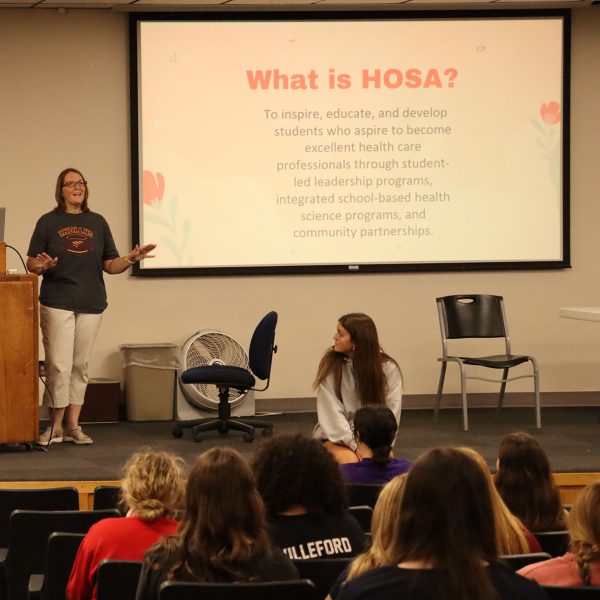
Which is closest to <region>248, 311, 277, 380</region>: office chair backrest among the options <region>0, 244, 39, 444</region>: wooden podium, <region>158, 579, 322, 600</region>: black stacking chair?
<region>0, 244, 39, 444</region>: wooden podium

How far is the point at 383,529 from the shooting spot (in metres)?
2.12

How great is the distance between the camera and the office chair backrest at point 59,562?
10.4 feet

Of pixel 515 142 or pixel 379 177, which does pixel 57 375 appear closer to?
pixel 379 177

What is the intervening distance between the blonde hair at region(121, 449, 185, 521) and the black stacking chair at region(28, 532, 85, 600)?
252mm

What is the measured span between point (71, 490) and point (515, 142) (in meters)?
5.18

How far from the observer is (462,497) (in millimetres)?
1887

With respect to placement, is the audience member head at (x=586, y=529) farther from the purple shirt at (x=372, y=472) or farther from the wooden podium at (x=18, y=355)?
the wooden podium at (x=18, y=355)

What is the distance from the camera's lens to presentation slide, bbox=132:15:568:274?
7.80 meters

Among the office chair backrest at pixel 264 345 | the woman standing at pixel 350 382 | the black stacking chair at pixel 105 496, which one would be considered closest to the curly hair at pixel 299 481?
the black stacking chair at pixel 105 496

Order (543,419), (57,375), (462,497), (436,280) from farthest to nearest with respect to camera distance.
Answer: (436,280), (543,419), (57,375), (462,497)

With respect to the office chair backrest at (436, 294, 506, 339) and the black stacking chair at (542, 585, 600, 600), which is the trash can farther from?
the black stacking chair at (542, 585, 600, 600)

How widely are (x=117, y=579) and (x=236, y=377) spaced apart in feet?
13.0

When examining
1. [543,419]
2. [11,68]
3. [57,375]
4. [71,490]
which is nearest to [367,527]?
[71,490]

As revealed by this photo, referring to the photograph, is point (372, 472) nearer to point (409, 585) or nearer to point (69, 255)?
point (409, 585)
